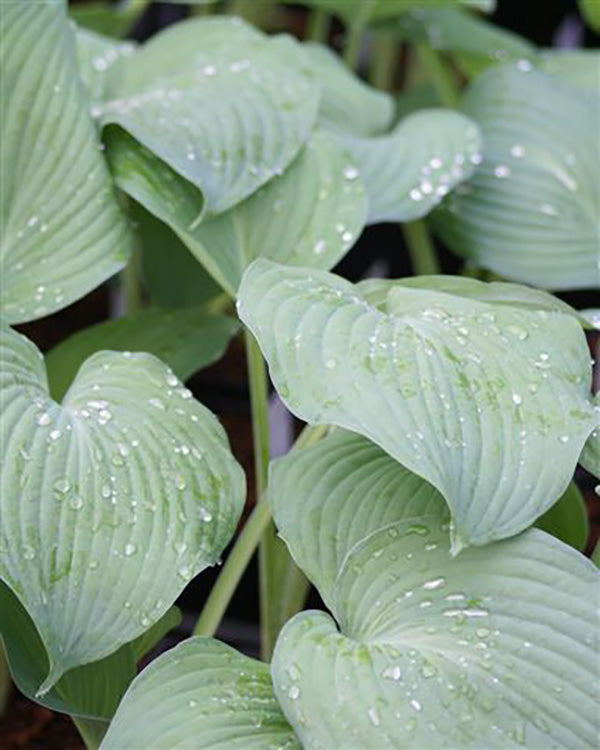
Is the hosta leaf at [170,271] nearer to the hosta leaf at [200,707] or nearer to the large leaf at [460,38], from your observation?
the large leaf at [460,38]

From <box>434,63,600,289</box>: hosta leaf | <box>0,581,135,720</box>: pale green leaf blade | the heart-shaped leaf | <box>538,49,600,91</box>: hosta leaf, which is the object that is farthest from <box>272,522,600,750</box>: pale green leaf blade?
<box>538,49,600,91</box>: hosta leaf

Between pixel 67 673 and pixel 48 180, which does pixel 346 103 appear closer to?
pixel 48 180

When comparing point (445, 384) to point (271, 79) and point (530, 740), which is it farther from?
point (271, 79)

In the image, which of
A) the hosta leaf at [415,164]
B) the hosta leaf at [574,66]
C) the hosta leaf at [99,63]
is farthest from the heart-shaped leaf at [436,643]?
the hosta leaf at [574,66]

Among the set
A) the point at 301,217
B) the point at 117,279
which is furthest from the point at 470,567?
the point at 117,279

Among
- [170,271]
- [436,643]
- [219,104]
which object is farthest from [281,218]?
[436,643]
